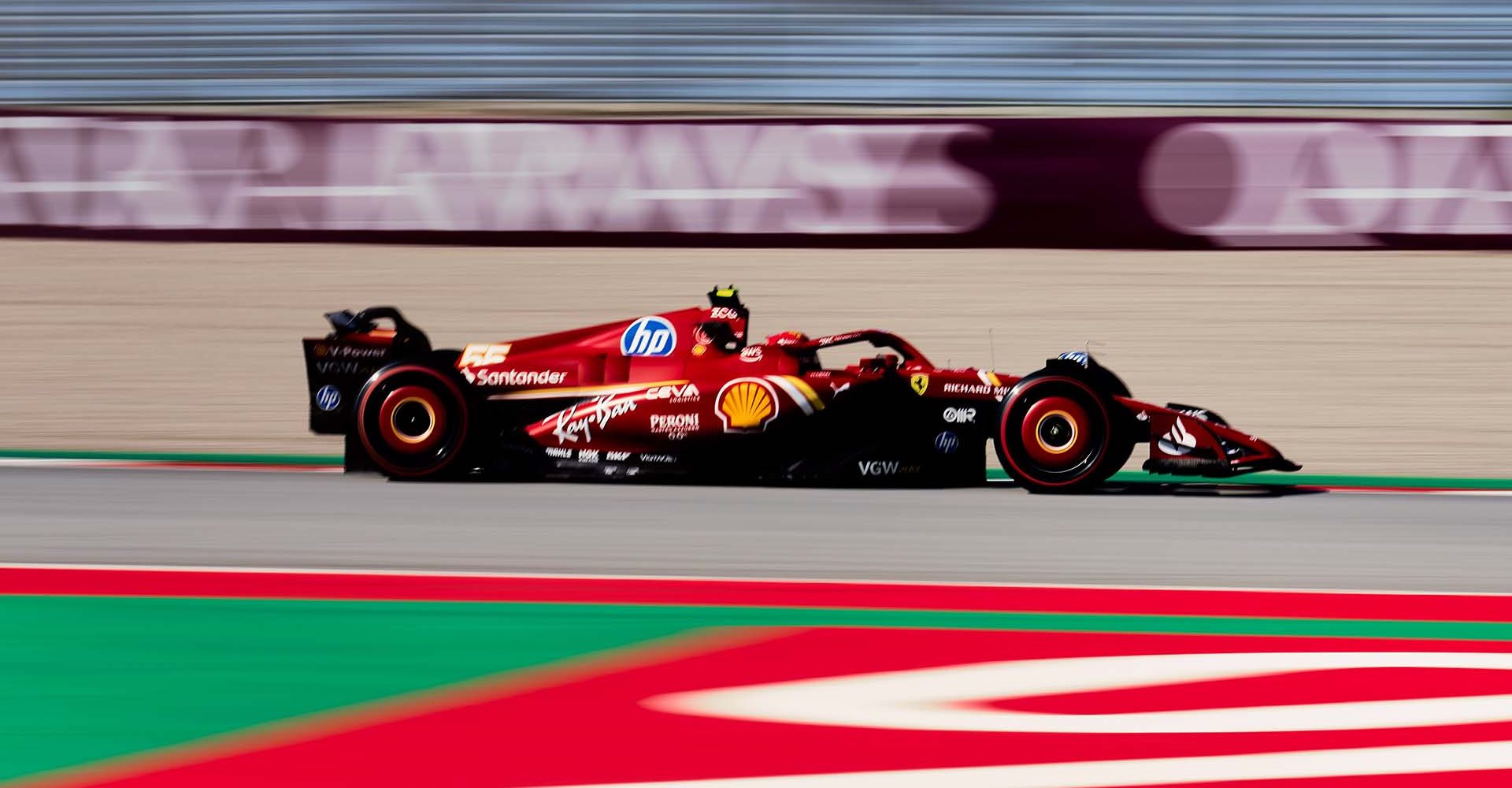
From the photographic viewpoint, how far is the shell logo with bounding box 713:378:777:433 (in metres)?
8.10

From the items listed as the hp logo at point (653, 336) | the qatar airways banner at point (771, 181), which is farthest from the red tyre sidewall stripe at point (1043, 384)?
the qatar airways banner at point (771, 181)

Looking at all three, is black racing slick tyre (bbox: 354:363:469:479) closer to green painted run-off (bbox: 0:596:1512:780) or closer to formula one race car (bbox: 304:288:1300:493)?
formula one race car (bbox: 304:288:1300:493)

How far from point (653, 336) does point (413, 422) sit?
1276 millimetres

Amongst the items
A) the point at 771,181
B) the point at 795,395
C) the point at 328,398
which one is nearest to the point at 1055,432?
the point at 795,395

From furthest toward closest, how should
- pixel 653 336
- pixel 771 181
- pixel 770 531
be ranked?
pixel 771 181 → pixel 653 336 → pixel 770 531

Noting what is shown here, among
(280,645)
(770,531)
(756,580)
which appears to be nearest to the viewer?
(280,645)

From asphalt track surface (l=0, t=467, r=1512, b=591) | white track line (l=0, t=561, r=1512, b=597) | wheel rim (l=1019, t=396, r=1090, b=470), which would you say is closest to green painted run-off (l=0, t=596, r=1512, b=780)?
white track line (l=0, t=561, r=1512, b=597)

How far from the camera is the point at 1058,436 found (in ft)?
27.1

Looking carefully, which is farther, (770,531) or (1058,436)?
(1058,436)

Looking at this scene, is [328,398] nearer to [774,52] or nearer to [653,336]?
[653,336]

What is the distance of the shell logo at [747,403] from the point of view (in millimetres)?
8102

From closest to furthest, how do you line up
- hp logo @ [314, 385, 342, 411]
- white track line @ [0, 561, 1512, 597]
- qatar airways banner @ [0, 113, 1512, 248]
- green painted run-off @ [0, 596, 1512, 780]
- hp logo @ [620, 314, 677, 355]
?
green painted run-off @ [0, 596, 1512, 780]
white track line @ [0, 561, 1512, 597]
hp logo @ [620, 314, 677, 355]
hp logo @ [314, 385, 342, 411]
qatar airways banner @ [0, 113, 1512, 248]

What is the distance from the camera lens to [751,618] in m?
5.42

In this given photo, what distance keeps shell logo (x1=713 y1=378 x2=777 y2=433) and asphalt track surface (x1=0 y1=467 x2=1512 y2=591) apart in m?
0.37
